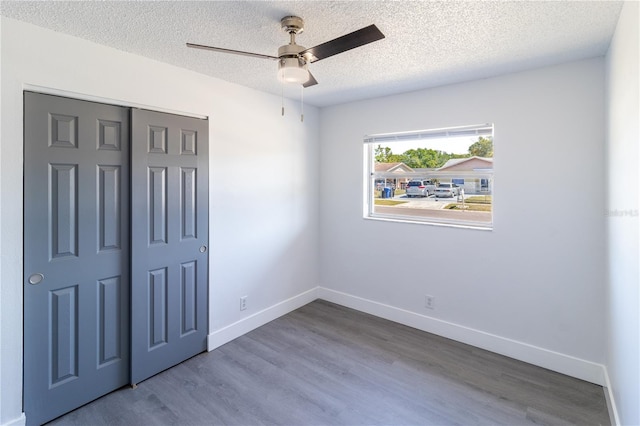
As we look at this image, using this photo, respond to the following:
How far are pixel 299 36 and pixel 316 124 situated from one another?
6.63 feet

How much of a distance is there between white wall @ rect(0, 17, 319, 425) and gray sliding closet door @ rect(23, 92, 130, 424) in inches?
3.0

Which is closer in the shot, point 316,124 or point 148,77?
point 148,77

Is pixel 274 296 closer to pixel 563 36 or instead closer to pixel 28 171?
pixel 28 171

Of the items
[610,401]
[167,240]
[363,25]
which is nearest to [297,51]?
[363,25]

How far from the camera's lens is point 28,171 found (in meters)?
1.90

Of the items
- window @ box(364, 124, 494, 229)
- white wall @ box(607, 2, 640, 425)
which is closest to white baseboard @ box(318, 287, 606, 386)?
white wall @ box(607, 2, 640, 425)

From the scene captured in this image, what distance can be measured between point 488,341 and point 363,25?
285 centimetres

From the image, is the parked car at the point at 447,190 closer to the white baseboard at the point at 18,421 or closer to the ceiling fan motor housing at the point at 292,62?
the ceiling fan motor housing at the point at 292,62

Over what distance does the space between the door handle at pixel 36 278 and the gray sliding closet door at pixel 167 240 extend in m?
0.53

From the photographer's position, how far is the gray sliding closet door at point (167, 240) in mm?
2395

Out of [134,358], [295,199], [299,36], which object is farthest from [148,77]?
[134,358]

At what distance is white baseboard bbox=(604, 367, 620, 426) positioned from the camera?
6.28 feet

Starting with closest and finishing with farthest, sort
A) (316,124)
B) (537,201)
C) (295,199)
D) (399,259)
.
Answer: (537,201), (399,259), (295,199), (316,124)

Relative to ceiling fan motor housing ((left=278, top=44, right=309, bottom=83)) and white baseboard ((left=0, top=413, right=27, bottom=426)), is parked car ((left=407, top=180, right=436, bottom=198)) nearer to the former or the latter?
ceiling fan motor housing ((left=278, top=44, right=309, bottom=83))
